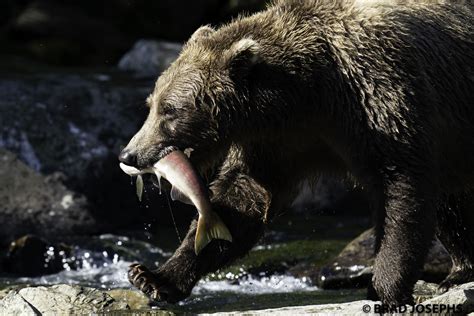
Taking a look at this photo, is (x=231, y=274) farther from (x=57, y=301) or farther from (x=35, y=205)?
(x=57, y=301)

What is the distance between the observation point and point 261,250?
1166 centimetres

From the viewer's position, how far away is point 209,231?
24.7ft

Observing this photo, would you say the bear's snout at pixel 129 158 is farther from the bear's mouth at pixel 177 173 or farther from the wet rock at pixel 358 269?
the wet rock at pixel 358 269

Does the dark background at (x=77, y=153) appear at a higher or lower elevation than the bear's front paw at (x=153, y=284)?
lower

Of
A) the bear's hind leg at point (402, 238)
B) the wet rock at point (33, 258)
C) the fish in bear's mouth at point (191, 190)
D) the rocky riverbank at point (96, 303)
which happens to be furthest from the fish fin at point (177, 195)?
the wet rock at point (33, 258)

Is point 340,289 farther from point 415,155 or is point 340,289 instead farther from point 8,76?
point 8,76

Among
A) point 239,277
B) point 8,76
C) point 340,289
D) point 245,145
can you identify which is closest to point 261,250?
point 239,277

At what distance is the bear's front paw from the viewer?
7758 mm

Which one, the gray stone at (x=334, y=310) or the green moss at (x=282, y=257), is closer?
the gray stone at (x=334, y=310)

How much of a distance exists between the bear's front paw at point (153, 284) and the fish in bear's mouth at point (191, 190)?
1.52ft

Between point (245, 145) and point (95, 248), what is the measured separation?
14.1ft

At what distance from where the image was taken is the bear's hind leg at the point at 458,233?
9000 millimetres

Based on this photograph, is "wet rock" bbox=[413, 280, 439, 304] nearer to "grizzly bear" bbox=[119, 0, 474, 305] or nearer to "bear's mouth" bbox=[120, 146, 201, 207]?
"grizzly bear" bbox=[119, 0, 474, 305]

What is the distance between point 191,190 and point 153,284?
785 mm
